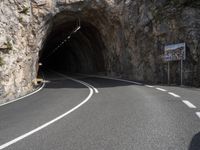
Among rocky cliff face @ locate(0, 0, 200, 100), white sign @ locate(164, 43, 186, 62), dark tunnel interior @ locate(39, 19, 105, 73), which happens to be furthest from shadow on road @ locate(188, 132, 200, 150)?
dark tunnel interior @ locate(39, 19, 105, 73)

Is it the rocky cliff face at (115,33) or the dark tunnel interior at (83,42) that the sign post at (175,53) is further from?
the dark tunnel interior at (83,42)

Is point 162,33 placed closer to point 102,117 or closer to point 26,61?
point 26,61

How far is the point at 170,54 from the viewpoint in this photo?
74.0 feet

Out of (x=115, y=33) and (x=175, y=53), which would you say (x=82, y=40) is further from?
(x=175, y=53)

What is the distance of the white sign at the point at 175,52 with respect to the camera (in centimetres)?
2175

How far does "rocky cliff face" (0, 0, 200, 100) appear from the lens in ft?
67.5

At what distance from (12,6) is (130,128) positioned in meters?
16.5

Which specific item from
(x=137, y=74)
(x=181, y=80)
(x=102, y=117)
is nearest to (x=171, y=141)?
(x=102, y=117)

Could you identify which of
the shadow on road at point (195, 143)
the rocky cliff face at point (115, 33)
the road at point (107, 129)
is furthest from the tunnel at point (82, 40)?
the shadow on road at point (195, 143)

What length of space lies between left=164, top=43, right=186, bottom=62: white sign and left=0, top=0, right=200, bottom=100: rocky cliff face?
63 cm

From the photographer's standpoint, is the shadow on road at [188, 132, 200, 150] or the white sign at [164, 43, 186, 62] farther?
the white sign at [164, 43, 186, 62]

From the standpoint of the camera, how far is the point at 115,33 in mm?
30562

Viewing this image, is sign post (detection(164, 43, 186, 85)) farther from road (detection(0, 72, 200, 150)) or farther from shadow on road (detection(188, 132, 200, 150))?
shadow on road (detection(188, 132, 200, 150))

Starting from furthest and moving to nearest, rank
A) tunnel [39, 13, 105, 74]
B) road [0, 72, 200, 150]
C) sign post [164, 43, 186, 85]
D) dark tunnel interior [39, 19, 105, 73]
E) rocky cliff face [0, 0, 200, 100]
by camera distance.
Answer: dark tunnel interior [39, 19, 105, 73] < tunnel [39, 13, 105, 74] < sign post [164, 43, 186, 85] < rocky cliff face [0, 0, 200, 100] < road [0, 72, 200, 150]
